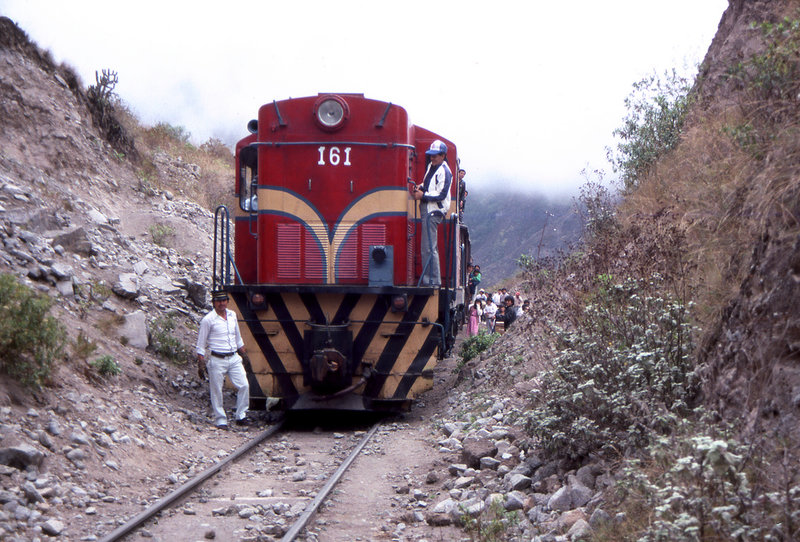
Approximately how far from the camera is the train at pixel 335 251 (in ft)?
31.2

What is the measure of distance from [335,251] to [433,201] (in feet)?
4.43

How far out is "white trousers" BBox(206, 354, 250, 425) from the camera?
372 inches

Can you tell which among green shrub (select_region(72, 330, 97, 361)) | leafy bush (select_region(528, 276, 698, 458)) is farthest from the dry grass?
leafy bush (select_region(528, 276, 698, 458))

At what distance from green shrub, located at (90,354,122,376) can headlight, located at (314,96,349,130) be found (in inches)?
147

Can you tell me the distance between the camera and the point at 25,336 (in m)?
7.38

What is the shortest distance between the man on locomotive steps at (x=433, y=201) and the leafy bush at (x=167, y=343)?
4031 millimetres

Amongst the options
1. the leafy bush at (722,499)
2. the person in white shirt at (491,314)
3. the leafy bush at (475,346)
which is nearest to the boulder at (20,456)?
the leafy bush at (722,499)

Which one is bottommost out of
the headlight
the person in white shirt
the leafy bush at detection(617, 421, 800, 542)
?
the leafy bush at detection(617, 421, 800, 542)

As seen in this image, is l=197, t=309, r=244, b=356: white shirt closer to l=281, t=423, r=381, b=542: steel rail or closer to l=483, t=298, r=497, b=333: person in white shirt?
l=281, t=423, r=381, b=542: steel rail

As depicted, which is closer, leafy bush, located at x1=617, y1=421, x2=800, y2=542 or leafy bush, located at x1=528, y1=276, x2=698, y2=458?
leafy bush, located at x1=617, y1=421, x2=800, y2=542

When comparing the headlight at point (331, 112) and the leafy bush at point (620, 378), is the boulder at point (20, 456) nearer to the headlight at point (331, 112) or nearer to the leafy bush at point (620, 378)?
the leafy bush at point (620, 378)

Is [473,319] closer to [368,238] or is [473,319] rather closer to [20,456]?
[368,238]

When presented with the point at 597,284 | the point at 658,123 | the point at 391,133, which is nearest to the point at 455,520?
the point at 597,284

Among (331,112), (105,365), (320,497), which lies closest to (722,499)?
(320,497)
